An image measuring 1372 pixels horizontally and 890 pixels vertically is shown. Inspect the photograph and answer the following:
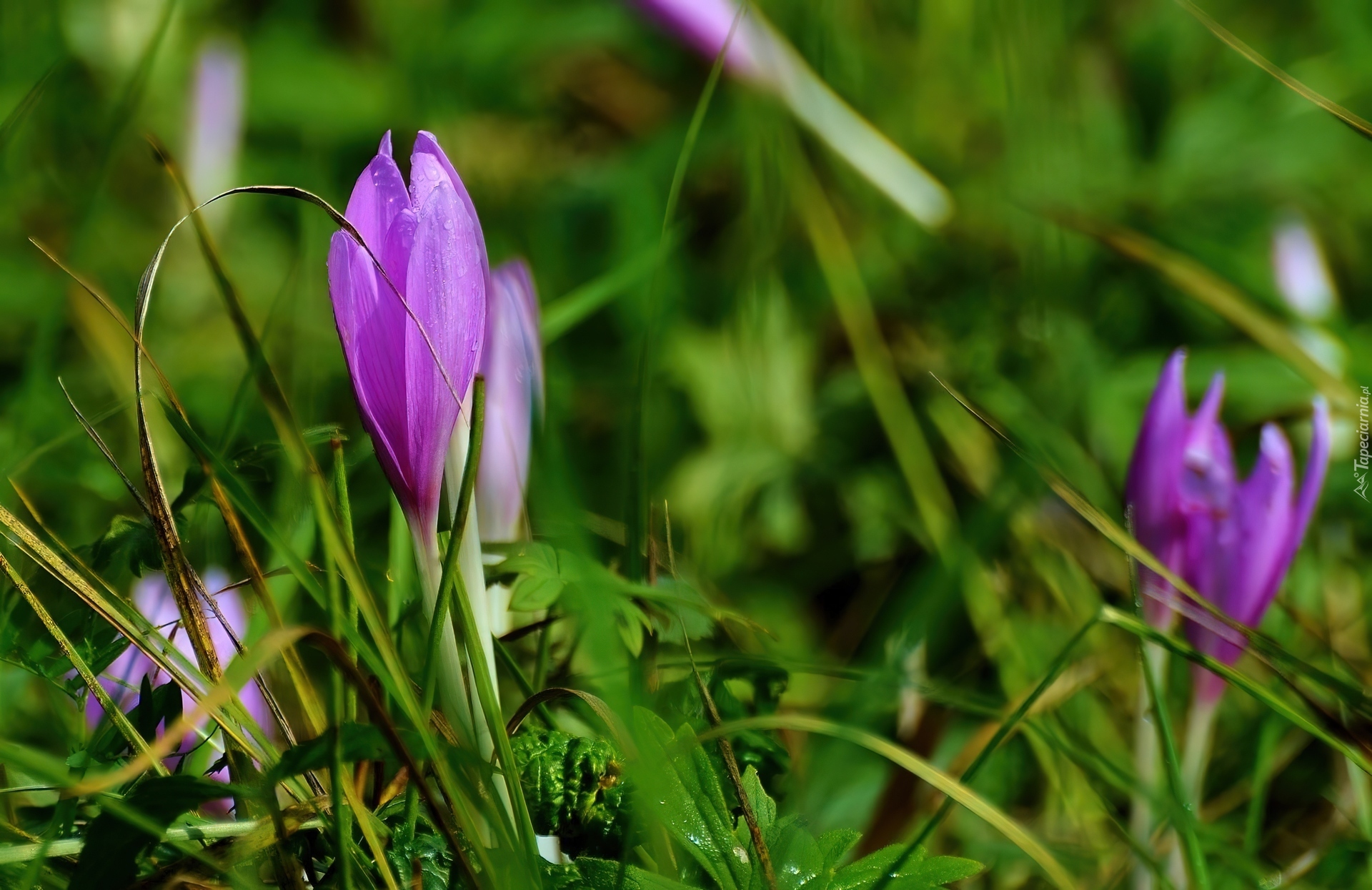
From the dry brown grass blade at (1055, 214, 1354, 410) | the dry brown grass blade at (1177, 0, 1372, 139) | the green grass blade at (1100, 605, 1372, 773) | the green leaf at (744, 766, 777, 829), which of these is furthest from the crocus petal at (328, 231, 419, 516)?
the dry brown grass blade at (1055, 214, 1354, 410)

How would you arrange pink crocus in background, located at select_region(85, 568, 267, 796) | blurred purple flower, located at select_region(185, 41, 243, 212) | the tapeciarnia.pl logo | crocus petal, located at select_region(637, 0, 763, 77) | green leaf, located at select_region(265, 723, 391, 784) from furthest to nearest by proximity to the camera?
blurred purple flower, located at select_region(185, 41, 243, 212) → crocus petal, located at select_region(637, 0, 763, 77) → the tapeciarnia.pl logo → pink crocus in background, located at select_region(85, 568, 267, 796) → green leaf, located at select_region(265, 723, 391, 784)

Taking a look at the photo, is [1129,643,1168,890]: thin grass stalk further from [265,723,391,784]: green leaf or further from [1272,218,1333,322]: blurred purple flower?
[1272,218,1333,322]: blurred purple flower

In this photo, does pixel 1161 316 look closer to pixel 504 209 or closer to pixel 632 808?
pixel 504 209

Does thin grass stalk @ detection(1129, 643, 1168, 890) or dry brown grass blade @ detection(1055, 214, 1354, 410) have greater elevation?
dry brown grass blade @ detection(1055, 214, 1354, 410)

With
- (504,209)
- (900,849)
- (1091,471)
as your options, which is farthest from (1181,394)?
(504,209)

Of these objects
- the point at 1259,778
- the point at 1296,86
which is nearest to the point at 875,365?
the point at 1296,86

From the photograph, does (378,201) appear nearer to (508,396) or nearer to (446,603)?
(446,603)
